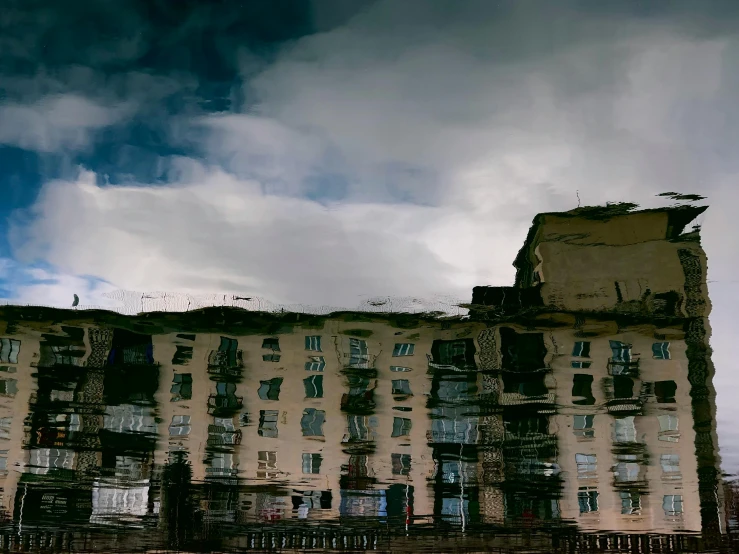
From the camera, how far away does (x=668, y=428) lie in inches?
86.0

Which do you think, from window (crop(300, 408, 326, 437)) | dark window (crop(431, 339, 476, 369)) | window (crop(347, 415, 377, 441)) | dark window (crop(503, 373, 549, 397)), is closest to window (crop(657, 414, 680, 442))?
dark window (crop(503, 373, 549, 397))

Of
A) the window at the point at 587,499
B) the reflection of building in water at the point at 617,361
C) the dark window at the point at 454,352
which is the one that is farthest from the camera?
the window at the point at 587,499

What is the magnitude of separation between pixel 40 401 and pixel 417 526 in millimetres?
1592

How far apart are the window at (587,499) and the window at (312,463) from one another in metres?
1.06

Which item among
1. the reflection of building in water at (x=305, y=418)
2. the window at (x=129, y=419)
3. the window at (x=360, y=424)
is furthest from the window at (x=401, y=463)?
the window at (x=129, y=419)

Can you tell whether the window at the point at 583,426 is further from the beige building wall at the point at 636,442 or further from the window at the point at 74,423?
the window at the point at 74,423

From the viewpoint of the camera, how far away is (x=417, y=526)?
88.9 inches

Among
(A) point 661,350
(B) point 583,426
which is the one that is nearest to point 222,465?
(B) point 583,426

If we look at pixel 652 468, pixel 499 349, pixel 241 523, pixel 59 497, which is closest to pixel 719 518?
pixel 652 468

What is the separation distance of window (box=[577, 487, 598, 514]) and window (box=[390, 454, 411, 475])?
0.70 meters

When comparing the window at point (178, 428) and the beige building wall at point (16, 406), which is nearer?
the beige building wall at point (16, 406)

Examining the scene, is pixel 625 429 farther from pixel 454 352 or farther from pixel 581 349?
pixel 454 352

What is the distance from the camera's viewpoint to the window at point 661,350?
6.84 ft

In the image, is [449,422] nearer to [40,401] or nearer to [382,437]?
[382,437]
